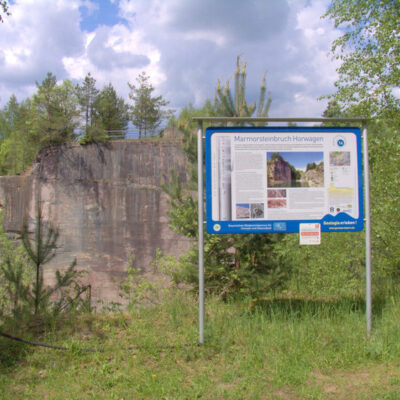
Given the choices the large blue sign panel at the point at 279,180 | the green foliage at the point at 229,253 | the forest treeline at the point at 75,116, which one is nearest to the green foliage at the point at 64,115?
the forest treeline at the point at 75,116

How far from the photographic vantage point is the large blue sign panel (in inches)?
158

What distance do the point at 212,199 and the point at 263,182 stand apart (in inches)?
22.1

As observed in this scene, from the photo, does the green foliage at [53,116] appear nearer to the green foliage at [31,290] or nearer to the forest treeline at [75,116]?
the forest treeline at [75,116]

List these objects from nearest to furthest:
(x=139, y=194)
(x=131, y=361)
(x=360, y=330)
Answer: (x=131, y=361), (x=360, y=330), (x=139, y=194)

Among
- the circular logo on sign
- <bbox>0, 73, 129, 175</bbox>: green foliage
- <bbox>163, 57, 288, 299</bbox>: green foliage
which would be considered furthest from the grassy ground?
<bbox>0, 73, 129, 175</bbox>: green foliage

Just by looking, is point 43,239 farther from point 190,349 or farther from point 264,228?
point 264,228

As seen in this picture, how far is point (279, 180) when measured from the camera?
408cm

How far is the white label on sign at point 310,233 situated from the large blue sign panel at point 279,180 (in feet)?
0.19

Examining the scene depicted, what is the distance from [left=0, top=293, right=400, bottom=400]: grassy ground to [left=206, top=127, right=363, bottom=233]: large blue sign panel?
3.40 ft

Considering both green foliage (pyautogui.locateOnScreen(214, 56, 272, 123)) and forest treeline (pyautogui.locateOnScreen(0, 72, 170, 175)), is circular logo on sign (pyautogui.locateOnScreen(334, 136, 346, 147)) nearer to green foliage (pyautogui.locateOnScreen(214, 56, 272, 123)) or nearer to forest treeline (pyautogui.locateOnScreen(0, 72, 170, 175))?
green foliage (pyautogui.locateOnScreen(214, 56, 272, 123))

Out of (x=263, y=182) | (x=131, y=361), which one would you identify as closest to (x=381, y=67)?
(x=263, y=182)

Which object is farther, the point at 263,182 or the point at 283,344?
the point at 263,182

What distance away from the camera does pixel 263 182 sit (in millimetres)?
4059

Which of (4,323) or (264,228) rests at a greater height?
(264,228)
